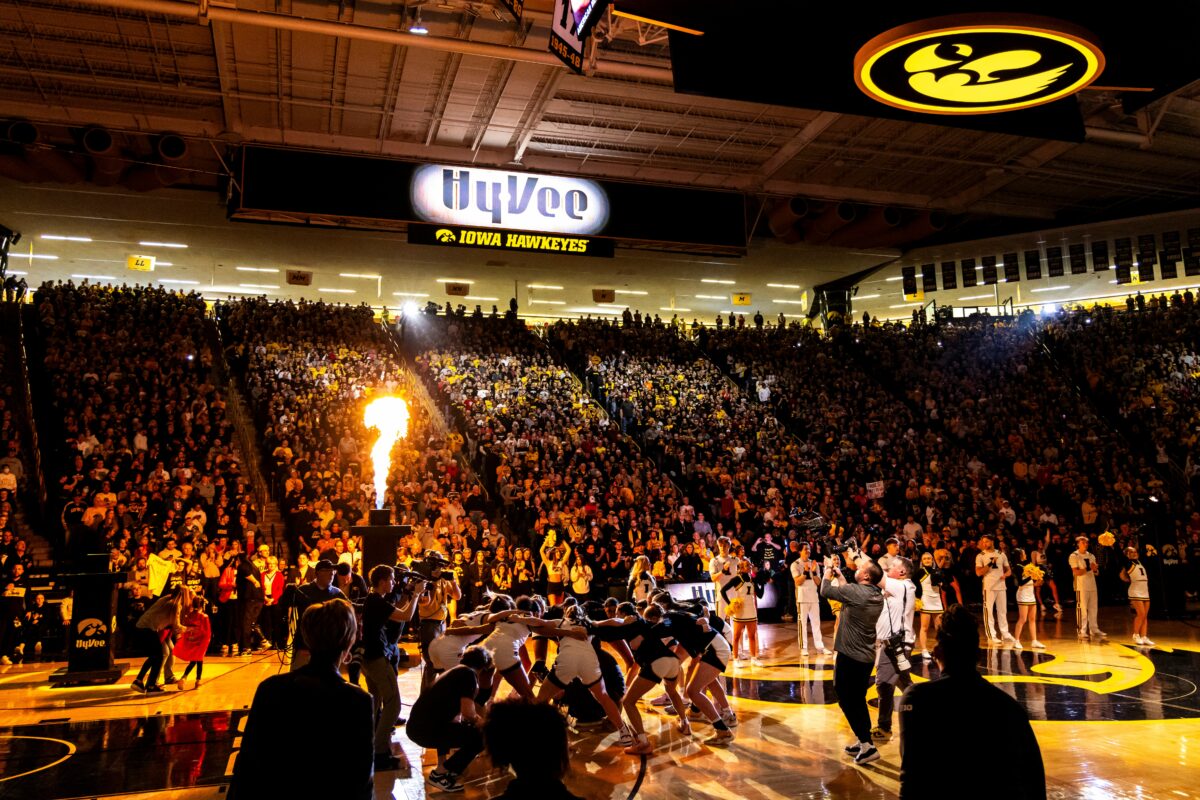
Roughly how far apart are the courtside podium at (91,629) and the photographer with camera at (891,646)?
10088 millimetres

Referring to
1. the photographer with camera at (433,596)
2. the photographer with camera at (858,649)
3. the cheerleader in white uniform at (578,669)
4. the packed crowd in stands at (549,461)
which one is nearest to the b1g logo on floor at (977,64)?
the photographer with camera at (858,649)

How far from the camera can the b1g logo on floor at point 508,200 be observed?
16766 millimetres

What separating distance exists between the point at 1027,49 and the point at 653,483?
49.7 feet

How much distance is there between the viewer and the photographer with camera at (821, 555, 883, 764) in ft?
24.7

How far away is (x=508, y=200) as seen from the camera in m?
17.2

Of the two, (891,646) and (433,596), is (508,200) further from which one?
(891,646)

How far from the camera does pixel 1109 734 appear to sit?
828cm

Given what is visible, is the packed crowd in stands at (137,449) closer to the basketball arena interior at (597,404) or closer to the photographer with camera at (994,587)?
the basketball arena interior at (597,404)

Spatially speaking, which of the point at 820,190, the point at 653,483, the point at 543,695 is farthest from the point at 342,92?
the point at 543,695

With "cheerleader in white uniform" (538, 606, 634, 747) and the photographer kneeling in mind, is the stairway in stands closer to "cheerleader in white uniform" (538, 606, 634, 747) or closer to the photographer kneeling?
"cheerleader in white uniform" (538, 606, 634, 747)

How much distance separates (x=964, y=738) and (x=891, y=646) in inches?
208

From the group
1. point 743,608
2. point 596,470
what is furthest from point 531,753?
point 596,470

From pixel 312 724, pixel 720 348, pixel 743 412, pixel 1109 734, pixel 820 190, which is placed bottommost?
pixel 1109 734

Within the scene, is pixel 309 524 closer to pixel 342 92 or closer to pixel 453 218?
pixel 453 218
